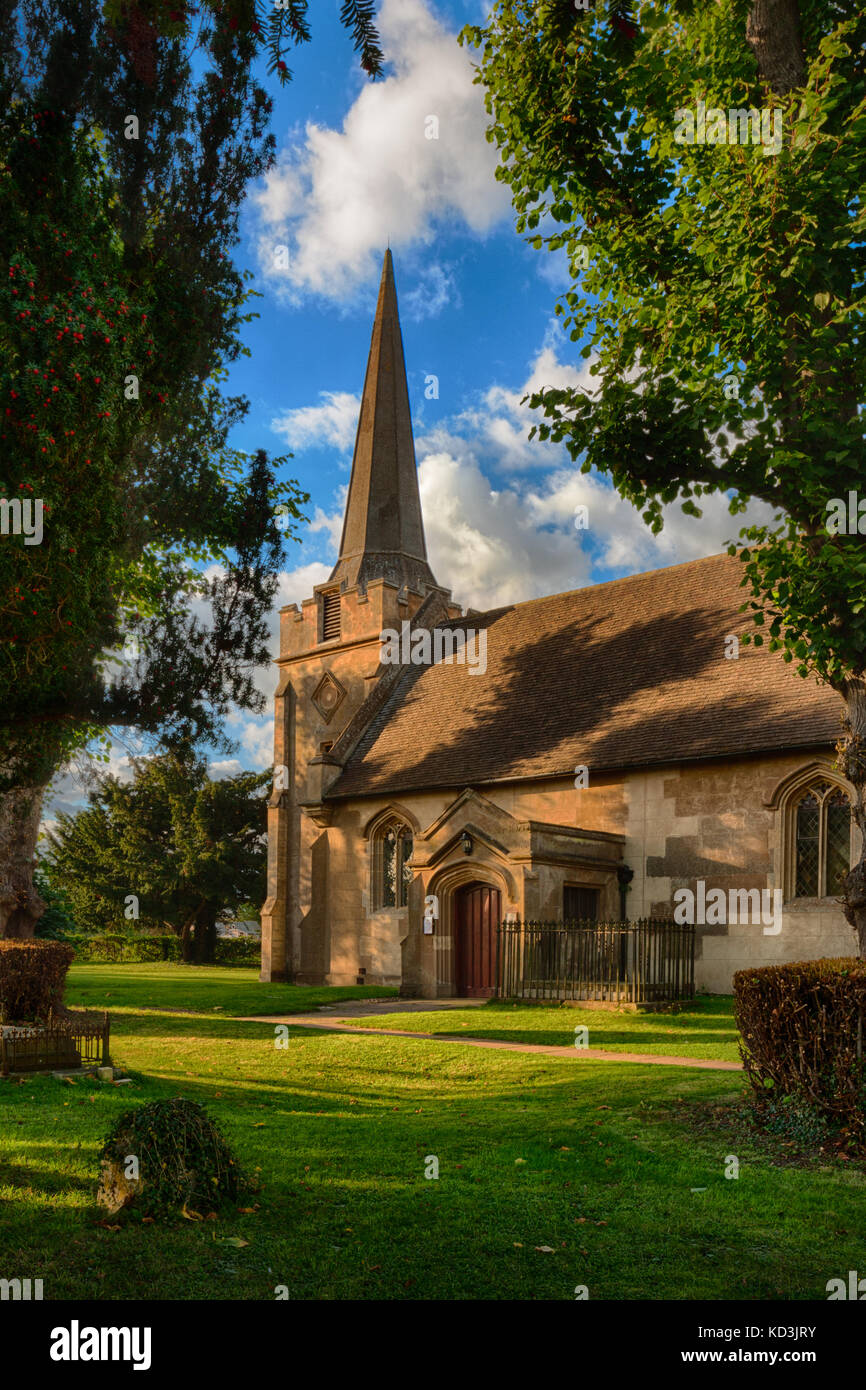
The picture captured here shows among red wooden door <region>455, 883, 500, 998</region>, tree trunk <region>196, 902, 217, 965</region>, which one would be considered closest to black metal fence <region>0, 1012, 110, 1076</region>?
red wooden door <region>455, 883, 500, 998</region>

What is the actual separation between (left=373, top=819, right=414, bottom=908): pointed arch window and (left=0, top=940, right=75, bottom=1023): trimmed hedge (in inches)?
562

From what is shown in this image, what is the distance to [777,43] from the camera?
10.0 metres

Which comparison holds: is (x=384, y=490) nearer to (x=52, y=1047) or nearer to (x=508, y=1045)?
(x=508, y=1045)

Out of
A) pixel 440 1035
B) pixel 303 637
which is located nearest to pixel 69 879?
pixel 303 637

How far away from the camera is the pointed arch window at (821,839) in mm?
19141

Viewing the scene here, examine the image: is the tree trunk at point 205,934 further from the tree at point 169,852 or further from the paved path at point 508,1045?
the paved path at point 508,1045

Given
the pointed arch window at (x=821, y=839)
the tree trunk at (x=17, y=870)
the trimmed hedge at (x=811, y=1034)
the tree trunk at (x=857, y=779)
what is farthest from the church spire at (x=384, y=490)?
the trimmed hedge at (x=811, y=1034)

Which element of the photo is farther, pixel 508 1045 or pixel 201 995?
pixel 201 995

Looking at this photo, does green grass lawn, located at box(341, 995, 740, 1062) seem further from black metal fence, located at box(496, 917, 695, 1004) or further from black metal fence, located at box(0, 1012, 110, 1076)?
black metal fence, located at box(0, 1012, 110, 1076)

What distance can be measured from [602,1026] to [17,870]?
10.5 m

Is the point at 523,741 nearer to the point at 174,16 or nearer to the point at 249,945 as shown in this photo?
the point at 174,16

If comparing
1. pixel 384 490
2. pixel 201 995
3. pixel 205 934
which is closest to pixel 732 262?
pixel 201 995

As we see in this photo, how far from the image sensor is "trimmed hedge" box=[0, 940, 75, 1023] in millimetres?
13617

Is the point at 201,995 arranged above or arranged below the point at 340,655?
below
